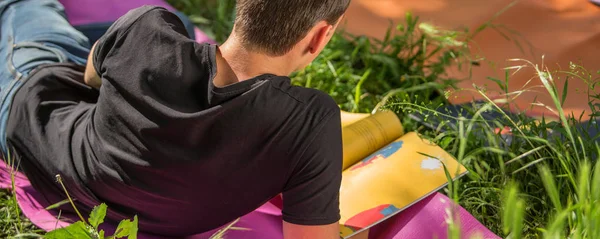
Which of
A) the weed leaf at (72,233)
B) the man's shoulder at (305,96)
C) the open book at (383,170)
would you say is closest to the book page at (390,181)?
the open book at (383,170)

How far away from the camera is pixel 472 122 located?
187cm

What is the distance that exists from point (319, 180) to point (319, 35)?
1.03 feet

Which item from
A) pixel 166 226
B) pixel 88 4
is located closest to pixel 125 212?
pixel 166 226

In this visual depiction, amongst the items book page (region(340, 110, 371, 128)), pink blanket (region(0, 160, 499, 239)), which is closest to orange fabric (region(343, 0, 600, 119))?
book page (region(340, 110, 371, 128))

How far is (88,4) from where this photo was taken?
292 centimetres

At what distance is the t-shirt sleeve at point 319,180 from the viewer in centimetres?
154

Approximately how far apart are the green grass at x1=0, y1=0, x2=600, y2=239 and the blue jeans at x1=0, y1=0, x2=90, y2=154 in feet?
1.11

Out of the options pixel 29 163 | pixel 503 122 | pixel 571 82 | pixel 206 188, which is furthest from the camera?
pixel 571 82

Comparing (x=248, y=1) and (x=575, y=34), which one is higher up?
(x=248, y=1)

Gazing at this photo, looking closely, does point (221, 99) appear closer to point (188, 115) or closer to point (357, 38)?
point (188, 115)

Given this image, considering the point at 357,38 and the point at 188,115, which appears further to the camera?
the point at 357,38

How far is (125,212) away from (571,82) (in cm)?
166

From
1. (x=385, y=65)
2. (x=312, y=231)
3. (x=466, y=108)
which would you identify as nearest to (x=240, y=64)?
(x=312, y=231)

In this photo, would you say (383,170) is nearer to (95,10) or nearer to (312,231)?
(312,231)
